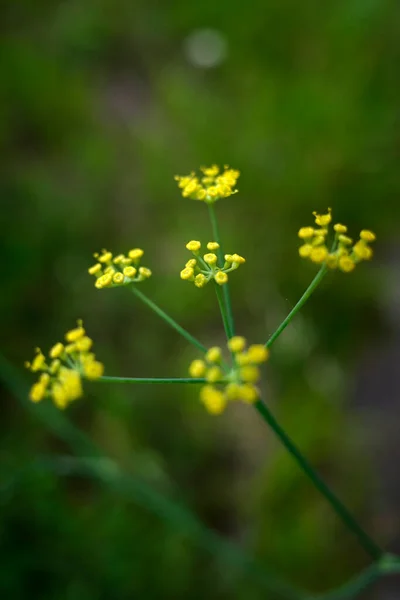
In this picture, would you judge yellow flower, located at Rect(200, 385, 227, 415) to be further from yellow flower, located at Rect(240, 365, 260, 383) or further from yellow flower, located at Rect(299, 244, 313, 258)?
yellow flower, located at Rect(299, 244, 313, 258)

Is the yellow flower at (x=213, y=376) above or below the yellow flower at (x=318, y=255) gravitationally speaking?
below

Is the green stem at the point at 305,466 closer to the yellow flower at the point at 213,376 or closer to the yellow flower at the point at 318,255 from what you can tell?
the yellow flower at the point at 213,376

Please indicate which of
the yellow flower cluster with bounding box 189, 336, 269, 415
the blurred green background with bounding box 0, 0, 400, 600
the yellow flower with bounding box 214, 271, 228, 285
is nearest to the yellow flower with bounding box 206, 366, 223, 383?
the yellow flower cluster with bounding box 189, 336, 269, 415

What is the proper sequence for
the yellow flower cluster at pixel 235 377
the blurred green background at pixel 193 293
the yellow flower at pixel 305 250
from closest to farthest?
1. the yellow flower cluster at pixel 235 377
2. the yellow flower at pixel 305 250
3. the blurred green background at pixel 193 293

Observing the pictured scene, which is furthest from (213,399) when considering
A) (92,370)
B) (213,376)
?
(92,370)

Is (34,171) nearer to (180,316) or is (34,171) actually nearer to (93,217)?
(93,217)

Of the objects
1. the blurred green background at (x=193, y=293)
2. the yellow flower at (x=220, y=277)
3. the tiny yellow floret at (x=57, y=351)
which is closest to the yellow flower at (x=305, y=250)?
the yellow flower at (x=220, y=277)

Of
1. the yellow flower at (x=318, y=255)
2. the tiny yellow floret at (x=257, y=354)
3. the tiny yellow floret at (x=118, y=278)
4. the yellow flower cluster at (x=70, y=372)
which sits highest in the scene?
the yellow flower at (x=318, y=255)

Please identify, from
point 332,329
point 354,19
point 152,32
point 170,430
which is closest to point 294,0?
point 354,19
